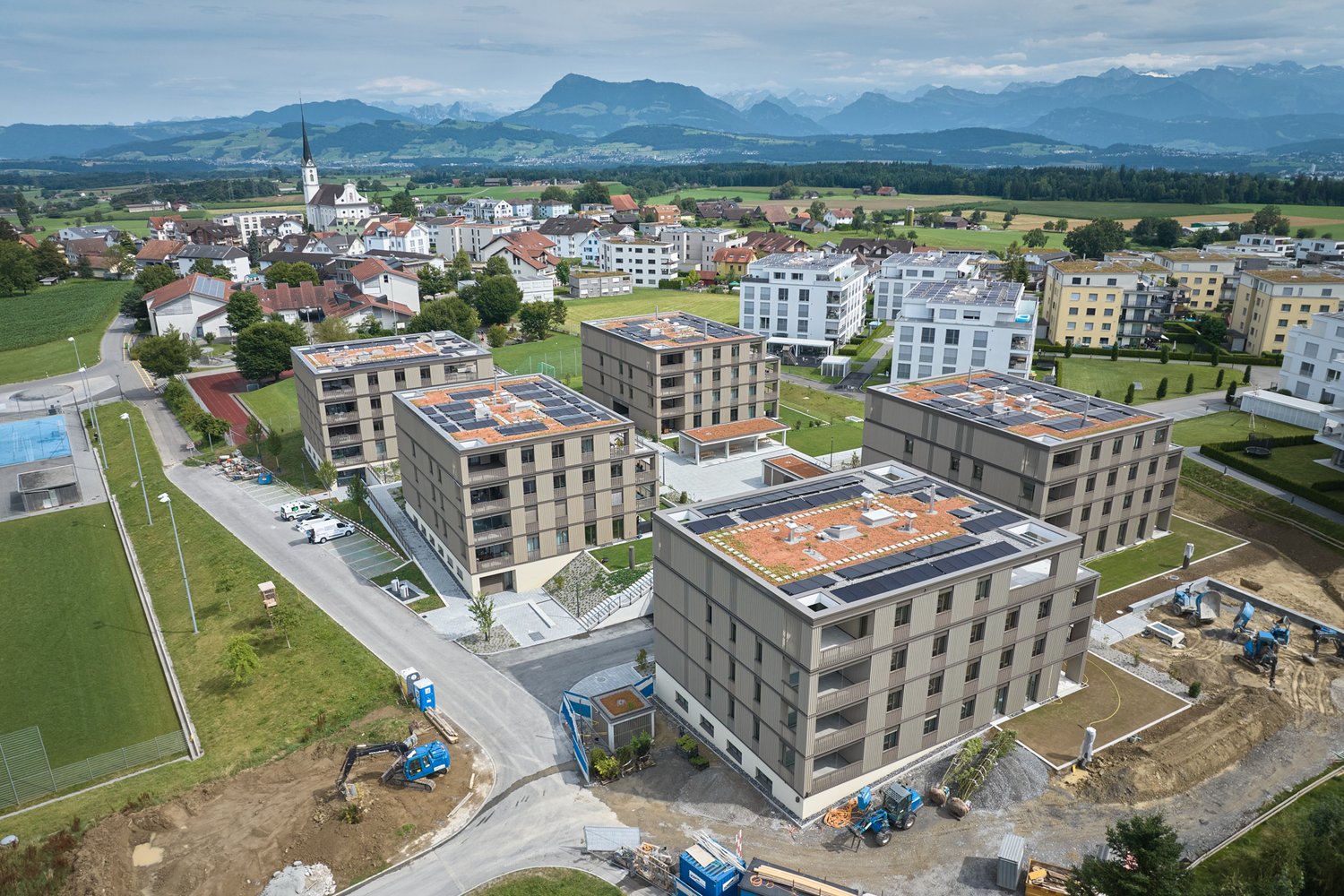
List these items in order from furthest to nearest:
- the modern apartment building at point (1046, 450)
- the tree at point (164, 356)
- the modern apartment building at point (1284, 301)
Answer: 1. the modern apartment building at point (1284, 301)
2. the tree at point (164, 356)
3. the modern apartment building at point (1046, 450)

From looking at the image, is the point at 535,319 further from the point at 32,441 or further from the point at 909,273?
the point at 32,441

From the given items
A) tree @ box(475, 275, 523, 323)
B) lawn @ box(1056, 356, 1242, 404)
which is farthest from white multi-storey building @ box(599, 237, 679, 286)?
lawn @ box(1056, 356, 1242, 404)

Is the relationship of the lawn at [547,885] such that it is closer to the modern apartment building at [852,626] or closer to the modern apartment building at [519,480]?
the modern apartment building at [852,626]

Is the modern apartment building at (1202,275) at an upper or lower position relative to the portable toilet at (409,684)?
upper

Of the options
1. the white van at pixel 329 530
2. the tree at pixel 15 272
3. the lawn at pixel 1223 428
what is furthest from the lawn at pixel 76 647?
the tree at pixel 15 272

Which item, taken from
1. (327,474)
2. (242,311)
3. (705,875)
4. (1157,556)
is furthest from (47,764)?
(242,311)
